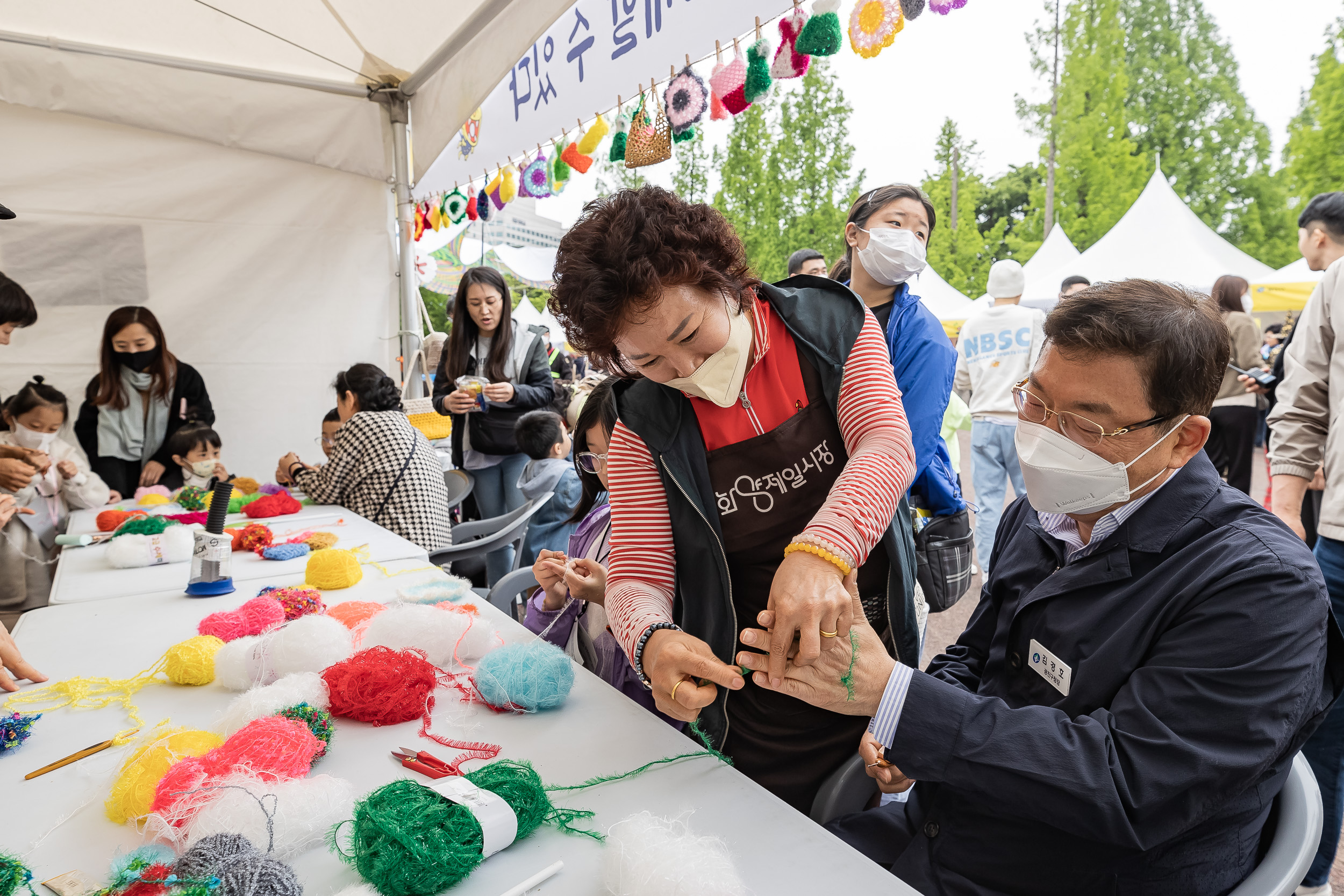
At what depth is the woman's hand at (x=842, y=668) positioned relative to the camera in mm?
1023

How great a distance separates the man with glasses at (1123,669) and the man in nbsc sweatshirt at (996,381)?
11.4 ft

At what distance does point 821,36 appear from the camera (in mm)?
2199

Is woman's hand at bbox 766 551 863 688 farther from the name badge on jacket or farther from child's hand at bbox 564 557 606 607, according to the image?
child's hand at bbox 564 557 606 607

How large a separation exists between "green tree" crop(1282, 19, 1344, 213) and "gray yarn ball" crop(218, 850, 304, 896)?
15.7 m

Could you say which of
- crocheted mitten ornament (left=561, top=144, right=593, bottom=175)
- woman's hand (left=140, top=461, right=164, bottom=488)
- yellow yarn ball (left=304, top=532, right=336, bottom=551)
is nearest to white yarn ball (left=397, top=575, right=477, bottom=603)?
yellow yarn ball (left=304, top=532, right=336, bottom=551)

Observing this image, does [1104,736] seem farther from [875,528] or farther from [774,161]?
[774,161]

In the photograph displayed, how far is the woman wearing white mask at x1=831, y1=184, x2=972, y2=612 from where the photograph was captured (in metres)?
2.13

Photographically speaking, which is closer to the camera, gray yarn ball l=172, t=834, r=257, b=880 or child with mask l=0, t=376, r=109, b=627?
gray yarn ball l=172, t=834, r=257, b=880

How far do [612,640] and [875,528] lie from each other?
99 centimetres

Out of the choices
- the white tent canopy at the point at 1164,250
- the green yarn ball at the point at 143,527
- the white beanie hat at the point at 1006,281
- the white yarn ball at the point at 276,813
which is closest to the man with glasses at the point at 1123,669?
the white yarn ball at the point at 276,813

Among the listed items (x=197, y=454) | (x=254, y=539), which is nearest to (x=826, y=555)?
(x=254, y=539)

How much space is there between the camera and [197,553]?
217 cm

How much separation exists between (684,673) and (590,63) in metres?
2.89

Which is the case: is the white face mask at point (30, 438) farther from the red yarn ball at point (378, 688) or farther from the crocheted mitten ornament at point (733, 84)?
the crocheted mitten ornament at point (733, 84)
